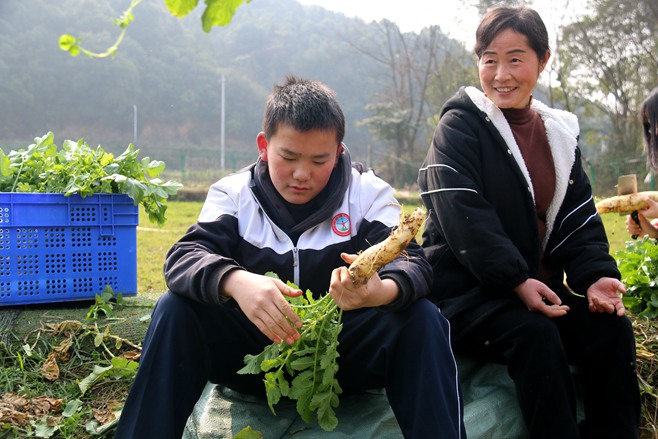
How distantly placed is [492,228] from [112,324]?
183 centimetres

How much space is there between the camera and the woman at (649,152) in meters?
3.55

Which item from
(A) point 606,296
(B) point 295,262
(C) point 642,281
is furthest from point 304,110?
(C) point 642,281

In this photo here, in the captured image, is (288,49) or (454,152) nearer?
(454,152)

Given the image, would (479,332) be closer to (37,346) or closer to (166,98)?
(37,346)

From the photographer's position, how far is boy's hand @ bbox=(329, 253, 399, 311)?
6.18 feet

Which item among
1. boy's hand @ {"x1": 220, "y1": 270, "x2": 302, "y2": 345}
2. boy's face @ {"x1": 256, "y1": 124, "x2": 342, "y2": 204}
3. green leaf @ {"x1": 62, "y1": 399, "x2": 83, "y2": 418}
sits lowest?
green leaf @ {"x1": 62, "y1": 399, "x2": 83, "y2": 418}

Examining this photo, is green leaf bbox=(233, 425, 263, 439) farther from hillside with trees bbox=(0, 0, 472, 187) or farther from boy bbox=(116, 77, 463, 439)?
hillside with trees bbox=(0, 0, 472, 187)

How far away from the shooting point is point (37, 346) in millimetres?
3055

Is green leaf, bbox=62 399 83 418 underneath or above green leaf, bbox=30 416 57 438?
above

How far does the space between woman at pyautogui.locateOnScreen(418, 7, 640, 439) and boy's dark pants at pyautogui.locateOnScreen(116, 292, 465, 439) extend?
1.70 ft

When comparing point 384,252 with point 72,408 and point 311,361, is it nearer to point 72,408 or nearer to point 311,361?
point 311,361

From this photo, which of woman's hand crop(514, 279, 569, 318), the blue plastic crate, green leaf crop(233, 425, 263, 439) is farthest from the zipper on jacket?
the blue plastic crate

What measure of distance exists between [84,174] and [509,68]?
2150 millimetres

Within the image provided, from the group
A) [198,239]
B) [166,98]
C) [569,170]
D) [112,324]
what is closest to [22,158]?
[112,324]
